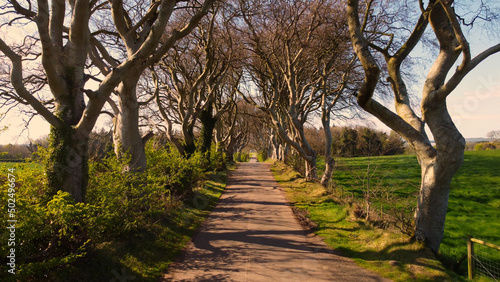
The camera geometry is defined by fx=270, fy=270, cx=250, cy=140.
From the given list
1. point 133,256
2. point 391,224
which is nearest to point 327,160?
point 391,224

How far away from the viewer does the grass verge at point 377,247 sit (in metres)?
4.42

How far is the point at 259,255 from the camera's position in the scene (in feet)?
17.4

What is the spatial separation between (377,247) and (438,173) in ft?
6.16

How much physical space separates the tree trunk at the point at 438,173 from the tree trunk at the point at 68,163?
251 inches

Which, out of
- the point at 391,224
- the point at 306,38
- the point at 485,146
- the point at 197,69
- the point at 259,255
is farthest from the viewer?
the point at 485,146

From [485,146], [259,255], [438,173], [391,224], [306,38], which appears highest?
[306,38]

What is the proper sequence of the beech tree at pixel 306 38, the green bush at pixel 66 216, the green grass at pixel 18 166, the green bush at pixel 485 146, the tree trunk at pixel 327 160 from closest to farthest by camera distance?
the green bush at pixel 66 216 < the green grass at pixel 18 166 < the beech tree at pixel 306 38 < the tree trunk at pixel 327 160 < the green bush at pixel 485 146

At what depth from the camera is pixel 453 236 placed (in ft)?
23.0

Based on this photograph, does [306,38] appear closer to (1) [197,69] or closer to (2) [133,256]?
(1) [197,69]

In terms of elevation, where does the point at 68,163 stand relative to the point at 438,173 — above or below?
above

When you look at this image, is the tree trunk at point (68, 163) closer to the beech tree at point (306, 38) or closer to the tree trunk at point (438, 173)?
the tree trunk at point (438, 173)

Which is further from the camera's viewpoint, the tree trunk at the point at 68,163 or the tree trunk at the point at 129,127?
the tree trunk at the point at 129,127

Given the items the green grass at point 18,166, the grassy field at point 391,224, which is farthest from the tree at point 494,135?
the green grass at point 18,166

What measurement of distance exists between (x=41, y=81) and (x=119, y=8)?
202 inches
